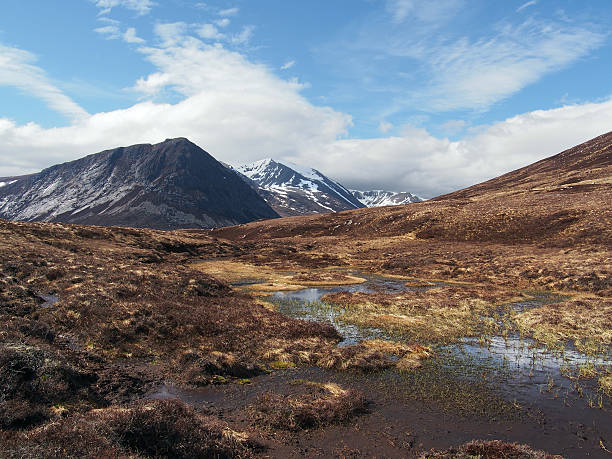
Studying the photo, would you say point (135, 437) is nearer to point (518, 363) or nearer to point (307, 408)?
point (307, 408)

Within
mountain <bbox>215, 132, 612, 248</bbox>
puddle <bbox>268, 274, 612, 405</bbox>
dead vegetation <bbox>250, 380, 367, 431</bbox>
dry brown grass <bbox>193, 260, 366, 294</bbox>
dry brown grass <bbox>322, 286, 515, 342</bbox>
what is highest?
mountain <bbox>215, 132, 612, 248</bbox>

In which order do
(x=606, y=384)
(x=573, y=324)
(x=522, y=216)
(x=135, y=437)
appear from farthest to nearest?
(x=522, y=216), (x=573, y=324), (x=606, y=384), (x=135, y=437)

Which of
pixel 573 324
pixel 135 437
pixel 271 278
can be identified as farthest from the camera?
pixel 271 278

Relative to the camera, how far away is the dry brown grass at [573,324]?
23844mm

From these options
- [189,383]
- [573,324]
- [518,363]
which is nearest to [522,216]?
[573,324]

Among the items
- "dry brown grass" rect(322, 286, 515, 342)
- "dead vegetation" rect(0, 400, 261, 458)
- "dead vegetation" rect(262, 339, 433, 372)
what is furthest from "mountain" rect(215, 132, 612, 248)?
"dead vegetation" rect(0, 400, 261, 458)

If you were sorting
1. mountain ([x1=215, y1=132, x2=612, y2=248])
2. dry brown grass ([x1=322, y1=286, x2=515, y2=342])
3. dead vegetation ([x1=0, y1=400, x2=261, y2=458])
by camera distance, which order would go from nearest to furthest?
dead vegetation ([x1=0, y1=400, x2=261, y2=458]) < dry brown grass ([x1=322, y1=286, x2=515, y2=342]) < mountain ([x1=215, y1=132, x2=612, y2=248])

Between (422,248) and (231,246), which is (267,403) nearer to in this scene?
(422,248)

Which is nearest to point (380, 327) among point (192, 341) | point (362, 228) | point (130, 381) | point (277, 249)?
point (192, 341)

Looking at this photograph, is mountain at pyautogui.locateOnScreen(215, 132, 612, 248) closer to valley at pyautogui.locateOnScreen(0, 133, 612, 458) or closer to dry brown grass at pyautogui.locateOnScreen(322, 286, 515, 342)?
valley at pyautogui.locateOnScreen(0, 133, 612, 458)

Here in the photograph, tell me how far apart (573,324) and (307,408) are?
82.5ft

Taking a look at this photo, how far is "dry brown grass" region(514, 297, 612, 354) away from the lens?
23.8 meters

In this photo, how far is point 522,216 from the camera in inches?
3760

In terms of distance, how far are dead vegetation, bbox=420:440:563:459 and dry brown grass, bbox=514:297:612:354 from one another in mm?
15149
